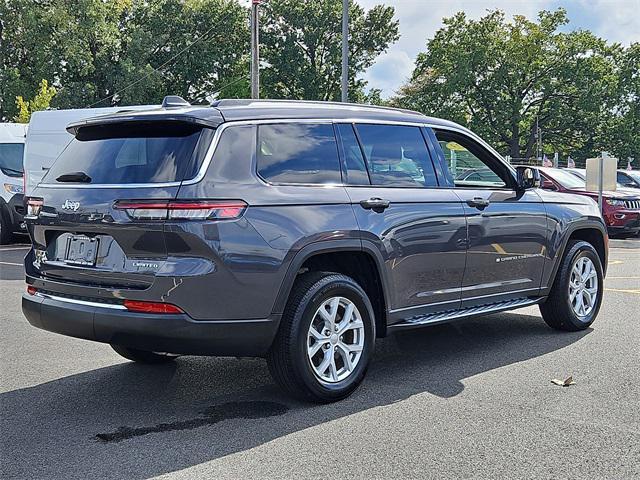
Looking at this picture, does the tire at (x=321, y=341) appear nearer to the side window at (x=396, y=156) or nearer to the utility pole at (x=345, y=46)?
the side window at (x=396, y=156)

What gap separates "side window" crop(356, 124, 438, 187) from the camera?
523 cm

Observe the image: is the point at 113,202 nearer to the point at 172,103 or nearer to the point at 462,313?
the point at 172,103

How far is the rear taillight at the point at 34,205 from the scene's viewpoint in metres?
4.80

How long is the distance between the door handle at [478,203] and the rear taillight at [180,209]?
2.16 meters

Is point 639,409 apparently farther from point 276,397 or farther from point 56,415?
point 56,415

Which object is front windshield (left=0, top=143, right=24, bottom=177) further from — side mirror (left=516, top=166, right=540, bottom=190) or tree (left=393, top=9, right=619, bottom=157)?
tree (left=393, top=9, right=619, bottom=157)

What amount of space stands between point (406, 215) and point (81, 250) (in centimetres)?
213

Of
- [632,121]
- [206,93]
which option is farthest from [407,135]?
[632,121]

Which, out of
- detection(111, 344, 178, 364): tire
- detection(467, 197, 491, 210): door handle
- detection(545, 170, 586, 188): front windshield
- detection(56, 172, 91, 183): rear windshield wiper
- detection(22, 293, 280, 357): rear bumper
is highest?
detection(56, 172, 91, 183): rear windshield wiper

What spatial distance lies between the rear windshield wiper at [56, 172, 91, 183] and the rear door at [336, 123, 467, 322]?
1.64 meters

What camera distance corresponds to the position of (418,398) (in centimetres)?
480

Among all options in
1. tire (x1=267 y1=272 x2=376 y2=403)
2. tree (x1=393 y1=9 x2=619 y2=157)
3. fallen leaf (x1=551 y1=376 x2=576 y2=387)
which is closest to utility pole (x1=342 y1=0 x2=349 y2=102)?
fallen leaf (x1=551 y1=376 x2=576 y2=387)

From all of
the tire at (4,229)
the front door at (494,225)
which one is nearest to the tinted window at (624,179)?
the tire at (4,229)

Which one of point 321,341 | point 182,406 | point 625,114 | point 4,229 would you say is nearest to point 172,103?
point 321,341
